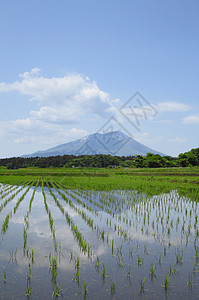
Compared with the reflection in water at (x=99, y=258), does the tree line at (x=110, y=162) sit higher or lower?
higher

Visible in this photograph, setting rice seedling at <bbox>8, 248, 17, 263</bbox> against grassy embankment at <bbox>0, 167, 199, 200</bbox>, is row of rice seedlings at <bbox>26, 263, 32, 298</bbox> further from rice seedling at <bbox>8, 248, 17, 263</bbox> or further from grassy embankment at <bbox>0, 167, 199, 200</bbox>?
grassy embankment at <bbox>0, 167, 199, 200</bbox>

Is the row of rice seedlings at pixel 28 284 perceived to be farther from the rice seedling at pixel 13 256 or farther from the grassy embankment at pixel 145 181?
the grassy embankment at pixel 145 181

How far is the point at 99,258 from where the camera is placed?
338 cm

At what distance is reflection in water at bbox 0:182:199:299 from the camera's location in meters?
2.56

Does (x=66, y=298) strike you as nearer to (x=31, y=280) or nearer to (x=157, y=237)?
(x=31, y=280)

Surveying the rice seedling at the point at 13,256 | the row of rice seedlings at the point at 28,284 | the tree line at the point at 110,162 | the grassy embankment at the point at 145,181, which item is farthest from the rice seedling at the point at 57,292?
the tree line at the point at 110,162

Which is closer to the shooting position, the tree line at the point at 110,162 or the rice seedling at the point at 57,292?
the rice seedling at the point at 57,292

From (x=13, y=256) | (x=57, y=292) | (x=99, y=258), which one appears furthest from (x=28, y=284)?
(x=99, y=258)

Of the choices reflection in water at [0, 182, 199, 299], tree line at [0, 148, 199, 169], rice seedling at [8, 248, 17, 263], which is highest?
tree line at [0, 148, 199, 169]

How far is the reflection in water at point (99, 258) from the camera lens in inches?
101

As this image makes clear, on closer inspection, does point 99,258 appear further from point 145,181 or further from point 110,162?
point 110,162

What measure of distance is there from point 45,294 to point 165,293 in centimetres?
129

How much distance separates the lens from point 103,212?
662 cm

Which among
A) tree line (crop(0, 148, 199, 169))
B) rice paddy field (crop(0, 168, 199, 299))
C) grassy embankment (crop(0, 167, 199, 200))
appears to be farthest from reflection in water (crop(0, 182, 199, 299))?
tree line (crop(0, 148, 199, 169))
